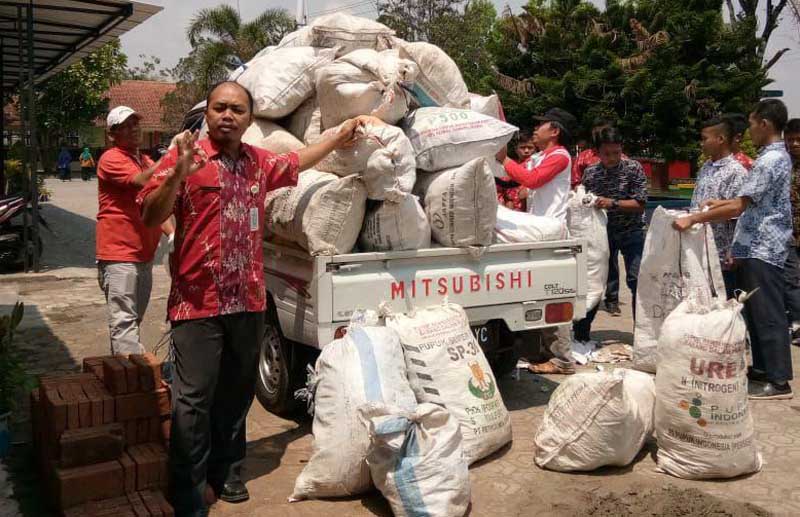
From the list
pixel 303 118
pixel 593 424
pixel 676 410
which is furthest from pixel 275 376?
pixel 676 410

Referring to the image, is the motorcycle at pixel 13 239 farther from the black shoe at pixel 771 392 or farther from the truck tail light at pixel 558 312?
the black shoe at pixel 771 392

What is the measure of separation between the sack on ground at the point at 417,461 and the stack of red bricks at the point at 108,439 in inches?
34.5

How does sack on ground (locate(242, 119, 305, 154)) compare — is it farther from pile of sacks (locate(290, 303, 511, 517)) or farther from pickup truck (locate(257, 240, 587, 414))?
pile of sacks (locate(290, 303, 511, 517))

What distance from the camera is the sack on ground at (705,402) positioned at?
3.62m

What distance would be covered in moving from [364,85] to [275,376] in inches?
70.9

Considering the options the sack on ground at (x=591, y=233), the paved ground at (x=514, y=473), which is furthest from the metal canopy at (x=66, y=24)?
the sack on ground at (x=591, y=233)

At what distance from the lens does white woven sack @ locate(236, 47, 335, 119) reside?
14.9 feet

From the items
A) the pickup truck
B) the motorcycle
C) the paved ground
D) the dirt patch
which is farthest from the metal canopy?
the dirt patch

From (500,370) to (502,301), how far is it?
3.22ft

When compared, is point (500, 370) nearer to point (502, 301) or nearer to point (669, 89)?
point (502, 301)

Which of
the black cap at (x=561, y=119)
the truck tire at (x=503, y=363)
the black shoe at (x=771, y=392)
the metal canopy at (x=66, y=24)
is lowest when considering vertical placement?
the black shoe at (x=771, y=392)

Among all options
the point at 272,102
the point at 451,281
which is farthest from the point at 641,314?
the point at 272,102

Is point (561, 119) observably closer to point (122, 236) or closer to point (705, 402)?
point (705, 402)

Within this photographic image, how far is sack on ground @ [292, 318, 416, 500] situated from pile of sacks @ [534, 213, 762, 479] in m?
0.81
